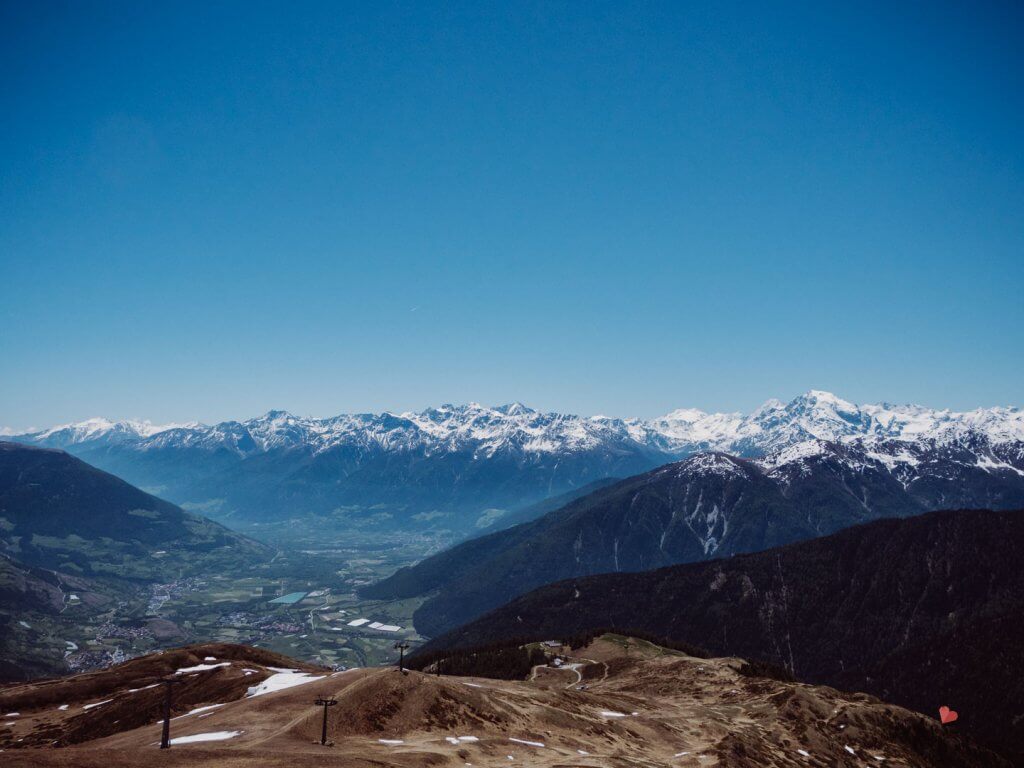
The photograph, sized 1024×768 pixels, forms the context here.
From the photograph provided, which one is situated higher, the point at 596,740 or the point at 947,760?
the point at 596,740

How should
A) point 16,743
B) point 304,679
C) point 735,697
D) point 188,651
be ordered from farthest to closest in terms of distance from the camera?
1. point 188,651
2. point 735,697
3. point 304,679
4. point 16,743

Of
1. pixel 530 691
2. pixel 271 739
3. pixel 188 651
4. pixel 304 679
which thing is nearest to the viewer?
pixel 271 739

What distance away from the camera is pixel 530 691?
114m

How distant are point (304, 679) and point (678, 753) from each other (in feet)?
243

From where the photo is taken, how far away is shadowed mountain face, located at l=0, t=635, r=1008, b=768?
228ft

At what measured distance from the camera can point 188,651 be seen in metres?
157

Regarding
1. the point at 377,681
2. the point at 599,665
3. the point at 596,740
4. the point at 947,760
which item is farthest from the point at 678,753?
the point at 599,665

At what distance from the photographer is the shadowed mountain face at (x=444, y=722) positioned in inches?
2736

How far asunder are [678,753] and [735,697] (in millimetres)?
53147

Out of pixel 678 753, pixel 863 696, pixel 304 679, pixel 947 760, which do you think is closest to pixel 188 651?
pixel 304 679

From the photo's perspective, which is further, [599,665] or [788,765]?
[599,665]

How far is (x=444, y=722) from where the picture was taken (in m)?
83.2

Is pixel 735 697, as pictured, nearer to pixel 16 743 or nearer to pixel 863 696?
pixel 863 696

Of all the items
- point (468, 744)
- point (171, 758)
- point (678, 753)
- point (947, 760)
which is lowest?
point (947, 760)
